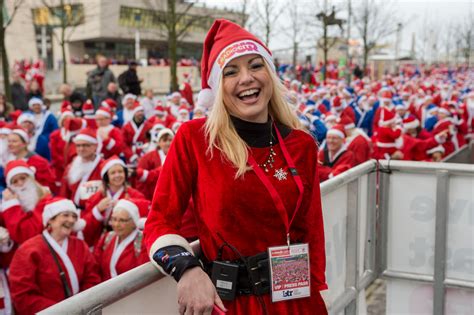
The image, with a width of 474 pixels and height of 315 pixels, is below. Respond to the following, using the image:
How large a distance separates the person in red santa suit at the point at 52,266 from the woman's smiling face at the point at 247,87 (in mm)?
2393

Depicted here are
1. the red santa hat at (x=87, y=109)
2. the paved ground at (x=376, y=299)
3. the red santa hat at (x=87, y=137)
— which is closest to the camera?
the paved ground at (x=376, y=299)

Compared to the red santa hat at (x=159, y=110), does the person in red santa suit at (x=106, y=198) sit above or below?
below

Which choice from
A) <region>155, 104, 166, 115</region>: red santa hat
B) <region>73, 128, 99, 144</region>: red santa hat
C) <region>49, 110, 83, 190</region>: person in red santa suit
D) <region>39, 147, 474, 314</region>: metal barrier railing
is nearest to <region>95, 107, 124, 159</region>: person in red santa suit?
<region>49, 110, 83, 190</region>: person in red santa suit

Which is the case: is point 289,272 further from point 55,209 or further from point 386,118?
point 386,118

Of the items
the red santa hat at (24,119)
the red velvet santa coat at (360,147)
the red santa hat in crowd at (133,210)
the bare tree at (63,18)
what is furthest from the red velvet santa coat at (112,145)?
the bare tree at (63,18)

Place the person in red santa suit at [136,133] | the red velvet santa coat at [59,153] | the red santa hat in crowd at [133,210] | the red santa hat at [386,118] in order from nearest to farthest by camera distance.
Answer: the red santa hat in crowd at [133,210] → the red velvet santa coat at [59,153] → the red santa hat at [386,118] → the person in red santa suit at [136,133]

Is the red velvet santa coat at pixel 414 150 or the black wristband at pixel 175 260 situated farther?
the red velvet santa coat at pixel 414 150

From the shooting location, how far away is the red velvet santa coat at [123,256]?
4.41 meters

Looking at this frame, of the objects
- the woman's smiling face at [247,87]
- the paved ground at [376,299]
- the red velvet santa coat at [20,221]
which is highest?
the woman's smiling face at [247,87]

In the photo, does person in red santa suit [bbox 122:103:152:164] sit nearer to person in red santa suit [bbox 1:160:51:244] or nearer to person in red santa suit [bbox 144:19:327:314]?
person in red santa suit [bbox 1:160:51:244]

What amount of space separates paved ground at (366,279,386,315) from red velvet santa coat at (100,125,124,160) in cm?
456

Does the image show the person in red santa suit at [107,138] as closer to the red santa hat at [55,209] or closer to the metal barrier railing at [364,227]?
the red santa hat at [55,209]

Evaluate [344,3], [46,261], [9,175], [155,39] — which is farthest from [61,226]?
[155,39]

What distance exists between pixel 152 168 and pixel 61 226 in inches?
133
